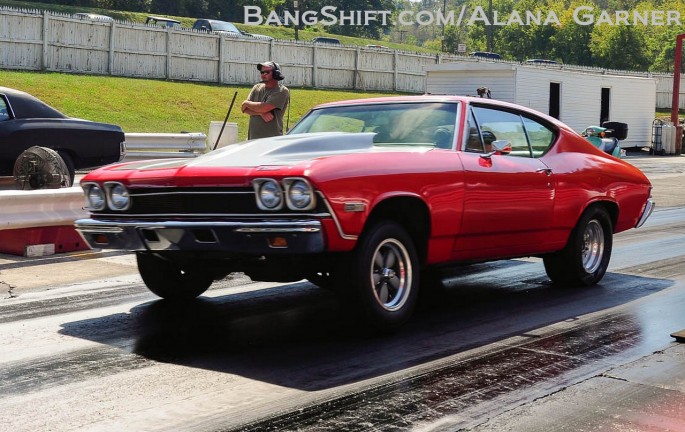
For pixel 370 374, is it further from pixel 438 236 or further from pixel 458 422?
pixel 438 236

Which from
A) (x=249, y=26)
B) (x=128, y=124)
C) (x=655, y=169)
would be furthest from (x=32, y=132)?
(x=249, y=26)

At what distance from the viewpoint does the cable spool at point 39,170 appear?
1312 cm

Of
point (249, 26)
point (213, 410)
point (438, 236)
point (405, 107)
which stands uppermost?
point (249, 26)

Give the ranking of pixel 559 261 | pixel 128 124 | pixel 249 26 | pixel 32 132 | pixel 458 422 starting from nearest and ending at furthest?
pixel 458 422 < pixel 559 261 < pixel 32 132 < pixel 128 124 < pixel 249 26

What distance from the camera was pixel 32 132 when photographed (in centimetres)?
1482

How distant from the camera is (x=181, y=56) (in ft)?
131

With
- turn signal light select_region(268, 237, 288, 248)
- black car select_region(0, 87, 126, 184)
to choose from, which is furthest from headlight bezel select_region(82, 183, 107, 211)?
black car select_region(0, 87, 126, 184)

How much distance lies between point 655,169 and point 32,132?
21576 millimetres

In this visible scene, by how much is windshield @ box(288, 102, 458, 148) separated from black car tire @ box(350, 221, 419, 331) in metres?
0.97

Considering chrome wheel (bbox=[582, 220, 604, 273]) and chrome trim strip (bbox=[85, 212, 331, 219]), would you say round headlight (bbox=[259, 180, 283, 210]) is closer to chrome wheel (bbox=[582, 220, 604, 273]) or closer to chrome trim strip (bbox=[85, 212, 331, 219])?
chrome trim strip (bbox=[85, 212, 331, 219])

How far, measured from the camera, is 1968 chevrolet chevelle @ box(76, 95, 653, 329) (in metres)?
6.23

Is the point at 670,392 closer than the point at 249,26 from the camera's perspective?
Yes

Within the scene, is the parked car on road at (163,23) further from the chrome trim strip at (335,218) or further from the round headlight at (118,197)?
the chrome trim strip at (335,218)

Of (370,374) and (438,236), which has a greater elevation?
(438,236)
